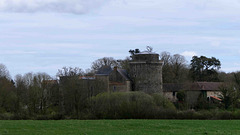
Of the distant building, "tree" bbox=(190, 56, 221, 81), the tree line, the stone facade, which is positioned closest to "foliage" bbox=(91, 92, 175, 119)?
the tree line

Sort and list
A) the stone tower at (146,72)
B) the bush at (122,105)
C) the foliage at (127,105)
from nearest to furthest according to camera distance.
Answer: the foliage at (127,105) → the bush at (122,105) → the stone tower at (146,72)

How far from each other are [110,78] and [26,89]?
39.6 feet

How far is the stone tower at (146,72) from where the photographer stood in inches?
2067

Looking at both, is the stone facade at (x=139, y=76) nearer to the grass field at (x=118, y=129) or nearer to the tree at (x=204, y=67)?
the tree at (x=204, y=67)

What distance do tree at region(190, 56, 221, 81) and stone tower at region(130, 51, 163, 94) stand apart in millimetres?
16590

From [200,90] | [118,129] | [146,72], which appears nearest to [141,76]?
[146,72]

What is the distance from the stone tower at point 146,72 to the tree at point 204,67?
16590 millimetres

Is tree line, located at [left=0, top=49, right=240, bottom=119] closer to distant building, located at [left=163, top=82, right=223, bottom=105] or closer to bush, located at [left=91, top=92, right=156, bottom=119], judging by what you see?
bush, located at [left=91, top=92, right=156, bottom=119]

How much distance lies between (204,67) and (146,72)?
19397 mm

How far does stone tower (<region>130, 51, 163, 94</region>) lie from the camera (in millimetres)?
52500

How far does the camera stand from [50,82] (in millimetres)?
50719

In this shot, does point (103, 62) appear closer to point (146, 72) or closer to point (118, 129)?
point (146, 72)

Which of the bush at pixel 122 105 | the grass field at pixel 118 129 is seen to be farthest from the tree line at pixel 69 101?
the grass field at pixel 118 129

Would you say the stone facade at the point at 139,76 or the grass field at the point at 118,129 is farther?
the stone facade at the point at 139,76
